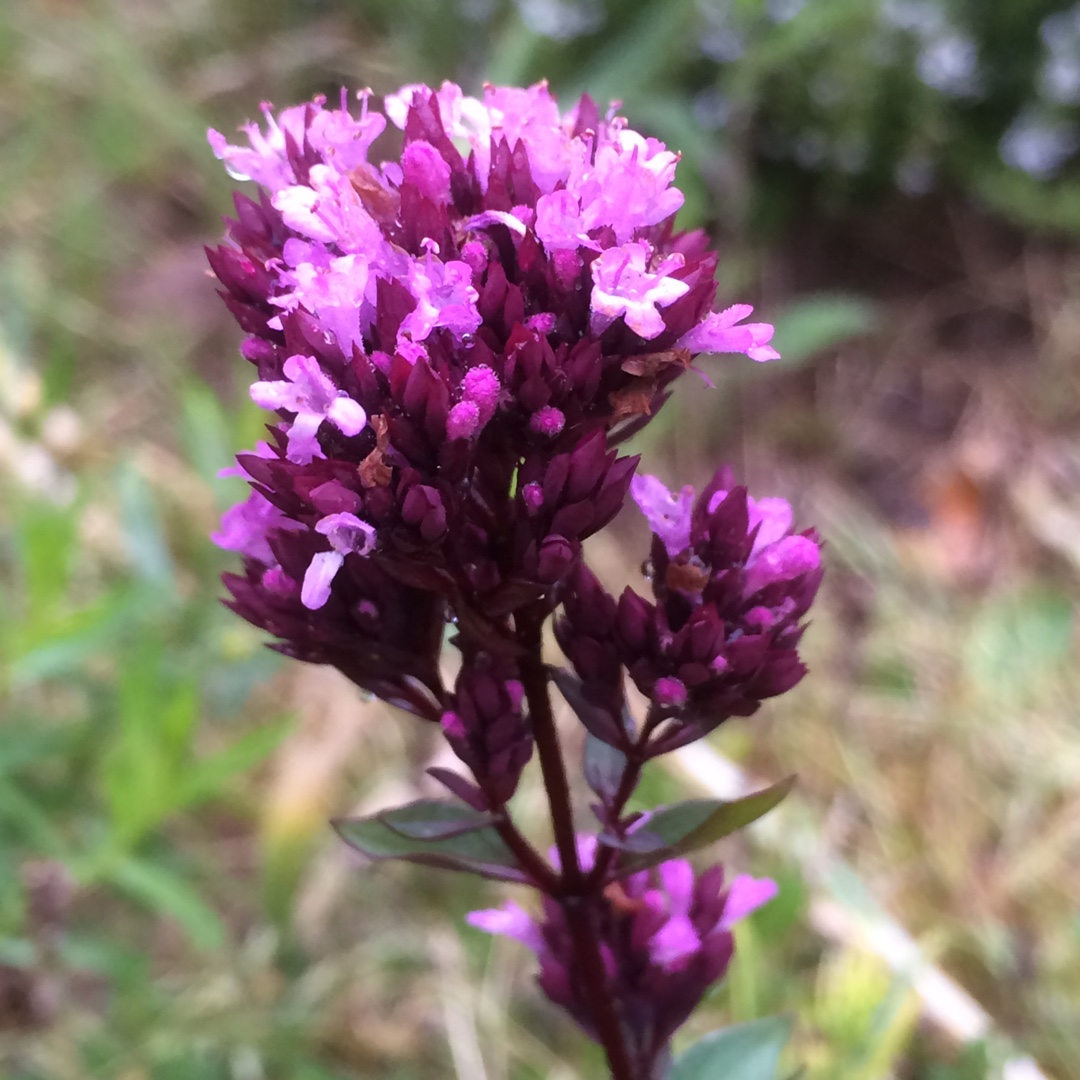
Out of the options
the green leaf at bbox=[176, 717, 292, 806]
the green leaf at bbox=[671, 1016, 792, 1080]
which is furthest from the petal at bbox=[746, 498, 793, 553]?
the green leaf at bbox=[176, 717, 292, 806]

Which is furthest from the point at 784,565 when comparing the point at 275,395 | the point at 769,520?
the point at 275,395

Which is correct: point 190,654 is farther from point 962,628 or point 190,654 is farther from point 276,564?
point 962,628

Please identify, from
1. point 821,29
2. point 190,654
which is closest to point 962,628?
point 821,29

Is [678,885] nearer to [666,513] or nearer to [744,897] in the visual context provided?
[744,897]

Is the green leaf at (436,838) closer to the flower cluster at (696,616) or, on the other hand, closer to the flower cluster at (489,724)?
the flower cluster at (489,724)

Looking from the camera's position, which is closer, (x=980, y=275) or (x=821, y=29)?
(x=821, y=29)

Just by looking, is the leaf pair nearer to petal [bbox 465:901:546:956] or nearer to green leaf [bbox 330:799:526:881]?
green leaf [bbox 330:799:526:881]
